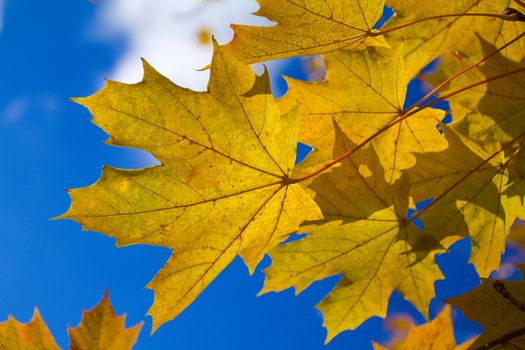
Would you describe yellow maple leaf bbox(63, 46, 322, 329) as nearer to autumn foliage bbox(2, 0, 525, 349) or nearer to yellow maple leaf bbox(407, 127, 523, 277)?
autumn foliage bbox(2, 0, 525, 349)

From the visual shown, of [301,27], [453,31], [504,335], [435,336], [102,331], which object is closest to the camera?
[102,331]

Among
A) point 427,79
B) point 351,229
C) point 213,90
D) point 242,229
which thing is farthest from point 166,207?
point 427,79

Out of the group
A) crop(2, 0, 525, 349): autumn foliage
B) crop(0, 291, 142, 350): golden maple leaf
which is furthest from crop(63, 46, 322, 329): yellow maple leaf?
crop(0, 291, 142, 350): golden maple leaf

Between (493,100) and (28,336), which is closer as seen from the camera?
(28,336)

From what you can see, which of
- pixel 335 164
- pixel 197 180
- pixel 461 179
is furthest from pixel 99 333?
pixel 461 179

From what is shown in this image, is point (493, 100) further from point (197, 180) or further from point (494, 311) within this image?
point (197, 180)

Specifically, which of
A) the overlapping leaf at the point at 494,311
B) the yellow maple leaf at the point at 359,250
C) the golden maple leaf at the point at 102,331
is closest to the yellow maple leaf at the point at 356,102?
the yellow maple leaf at the point at 359,250

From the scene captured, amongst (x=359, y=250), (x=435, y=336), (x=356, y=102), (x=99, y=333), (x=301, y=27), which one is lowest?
(x=435, y=336)
